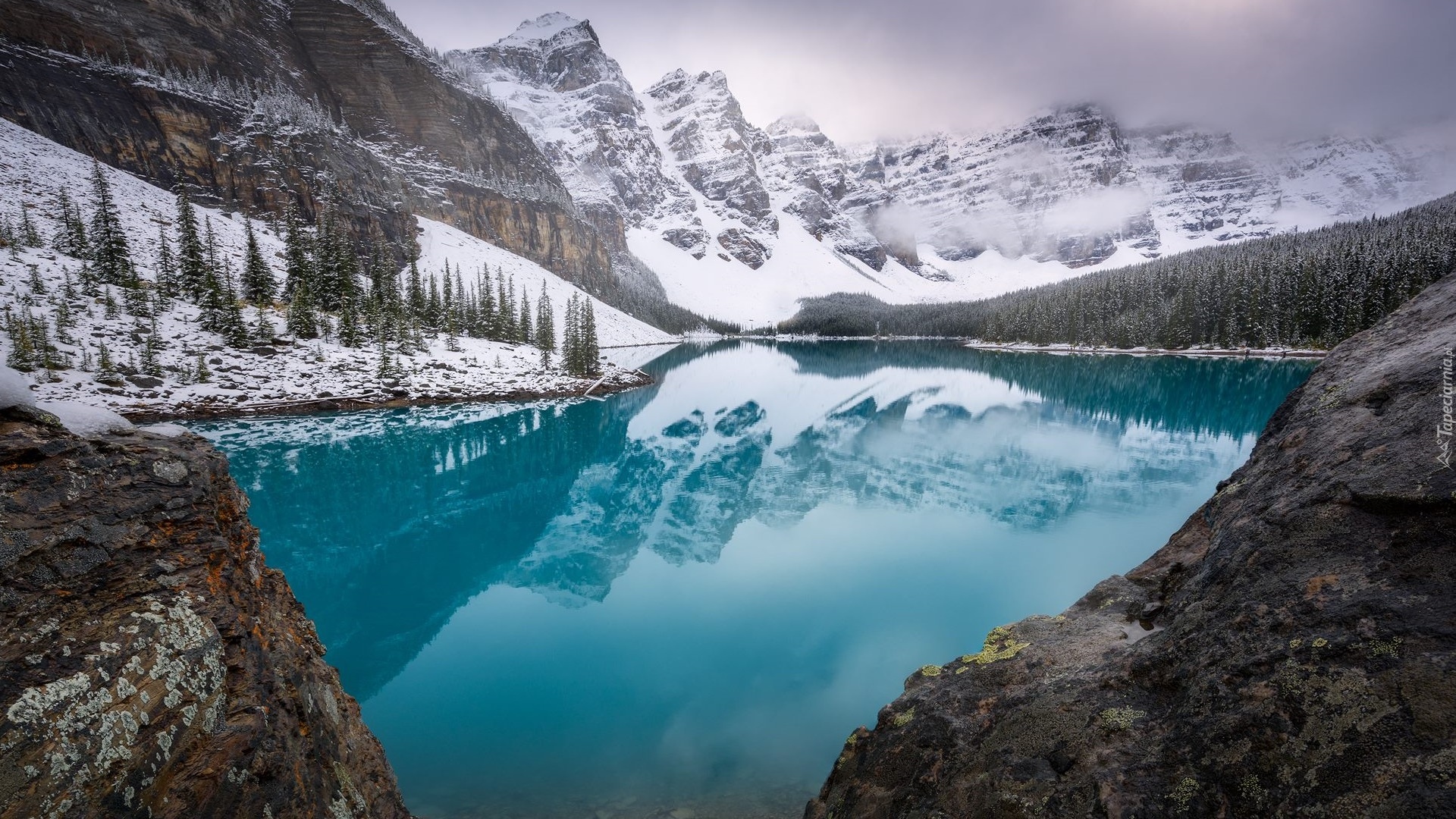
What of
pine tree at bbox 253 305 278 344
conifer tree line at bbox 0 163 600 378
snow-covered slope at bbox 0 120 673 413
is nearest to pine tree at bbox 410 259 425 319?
conifer tree line at bbox 0 163 600 378

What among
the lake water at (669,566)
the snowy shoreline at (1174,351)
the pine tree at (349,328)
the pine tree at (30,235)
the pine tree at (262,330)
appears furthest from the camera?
the snowy shoreline at (1174,351)

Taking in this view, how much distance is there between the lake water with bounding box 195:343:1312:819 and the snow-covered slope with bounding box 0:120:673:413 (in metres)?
4.35

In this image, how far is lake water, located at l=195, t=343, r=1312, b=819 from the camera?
7836mm

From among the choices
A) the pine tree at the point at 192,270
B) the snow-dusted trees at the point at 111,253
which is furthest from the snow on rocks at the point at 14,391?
the snow-dusted trees at the point at 111,253

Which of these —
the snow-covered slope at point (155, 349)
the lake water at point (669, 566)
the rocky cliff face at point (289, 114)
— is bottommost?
the lake water at point (669, 566)

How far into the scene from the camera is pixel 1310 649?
2590mm

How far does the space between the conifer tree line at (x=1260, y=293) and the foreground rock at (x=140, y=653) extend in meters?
58.7

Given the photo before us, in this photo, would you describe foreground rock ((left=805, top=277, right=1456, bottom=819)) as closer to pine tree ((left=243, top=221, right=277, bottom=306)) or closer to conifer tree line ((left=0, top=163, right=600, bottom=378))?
conifer tree line ((left=0, top=163, right=600, bottom=378))

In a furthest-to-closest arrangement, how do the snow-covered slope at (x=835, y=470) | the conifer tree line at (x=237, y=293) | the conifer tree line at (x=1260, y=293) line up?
1. the conifer tree line at (x=1260, y=293)
2. the conifer tree line at (x=237, y=293)
3. the snow-covered slope at (x=835, y=470)

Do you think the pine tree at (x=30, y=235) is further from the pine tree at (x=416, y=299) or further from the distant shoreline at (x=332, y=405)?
the pine tree at (x=416, y=299)

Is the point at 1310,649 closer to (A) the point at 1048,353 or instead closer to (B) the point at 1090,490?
(B) the point at 1090,490

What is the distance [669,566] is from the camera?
1435cm

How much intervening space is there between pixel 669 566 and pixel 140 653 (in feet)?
40.2

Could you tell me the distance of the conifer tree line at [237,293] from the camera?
33.3m
